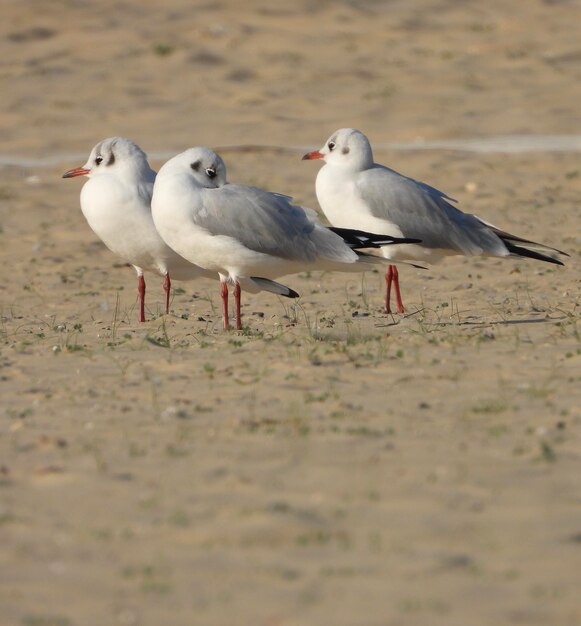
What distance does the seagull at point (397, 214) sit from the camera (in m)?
9.43

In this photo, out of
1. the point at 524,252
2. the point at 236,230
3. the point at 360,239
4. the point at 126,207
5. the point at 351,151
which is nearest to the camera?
the point at 236,230

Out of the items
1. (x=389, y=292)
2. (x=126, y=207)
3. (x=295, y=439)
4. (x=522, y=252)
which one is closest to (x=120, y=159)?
(x=126, y=207)

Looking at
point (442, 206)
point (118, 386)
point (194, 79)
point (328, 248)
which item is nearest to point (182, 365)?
point (118, 386)

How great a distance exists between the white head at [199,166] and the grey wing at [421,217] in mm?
1478

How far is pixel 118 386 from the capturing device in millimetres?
6418

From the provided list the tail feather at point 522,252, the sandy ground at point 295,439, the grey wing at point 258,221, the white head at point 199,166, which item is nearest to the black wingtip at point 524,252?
the tail feather at point 522,252

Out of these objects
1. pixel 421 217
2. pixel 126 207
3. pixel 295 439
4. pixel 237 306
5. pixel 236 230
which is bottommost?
pixel 295 439

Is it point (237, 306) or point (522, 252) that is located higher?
point (522, 252)

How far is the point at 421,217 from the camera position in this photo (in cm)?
948

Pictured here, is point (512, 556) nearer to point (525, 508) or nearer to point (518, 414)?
point (525, 508)

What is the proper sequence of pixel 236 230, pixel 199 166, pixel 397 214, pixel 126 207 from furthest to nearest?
1. pixel 397 214
2. pixel 126 207
3. pixel 199 166
4. pixel 236 230

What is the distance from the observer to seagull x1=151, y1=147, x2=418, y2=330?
8.16 metres

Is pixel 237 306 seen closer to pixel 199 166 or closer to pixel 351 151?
pixel 199 166

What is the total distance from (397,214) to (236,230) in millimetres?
1656
